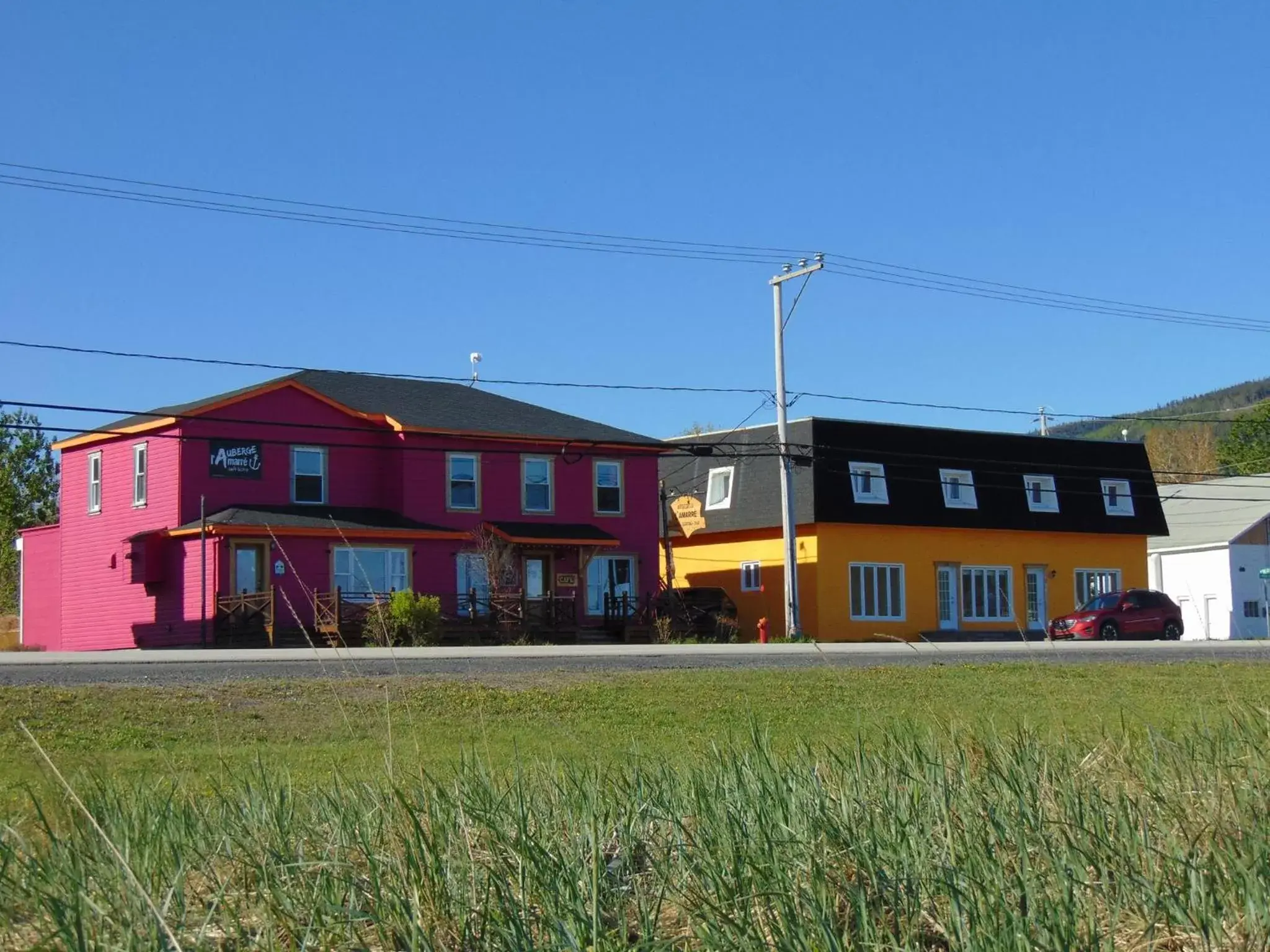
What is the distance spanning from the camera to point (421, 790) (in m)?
5.54

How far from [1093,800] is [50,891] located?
139 inches

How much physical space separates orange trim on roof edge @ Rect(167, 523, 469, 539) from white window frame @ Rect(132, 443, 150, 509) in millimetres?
1941

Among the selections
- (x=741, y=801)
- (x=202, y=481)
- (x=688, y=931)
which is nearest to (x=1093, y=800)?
(x=741, y=801)

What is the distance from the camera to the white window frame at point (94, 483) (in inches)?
1613

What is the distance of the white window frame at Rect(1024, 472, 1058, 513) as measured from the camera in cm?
5012

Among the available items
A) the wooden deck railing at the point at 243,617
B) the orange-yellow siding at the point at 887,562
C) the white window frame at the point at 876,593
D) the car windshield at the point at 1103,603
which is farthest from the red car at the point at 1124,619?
the wooden deck railing at the point at 243,617

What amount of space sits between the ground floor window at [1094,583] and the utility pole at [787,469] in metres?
15.7

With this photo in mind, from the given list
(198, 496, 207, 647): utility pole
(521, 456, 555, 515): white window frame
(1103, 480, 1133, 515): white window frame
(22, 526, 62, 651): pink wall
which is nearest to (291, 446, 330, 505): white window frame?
(198, 496, 207, 647): utility pole

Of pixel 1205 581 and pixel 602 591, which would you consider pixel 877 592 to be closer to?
pixel 602 591

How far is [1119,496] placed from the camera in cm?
5231

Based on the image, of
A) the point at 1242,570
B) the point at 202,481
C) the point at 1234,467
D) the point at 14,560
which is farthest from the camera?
the point at 1234,467

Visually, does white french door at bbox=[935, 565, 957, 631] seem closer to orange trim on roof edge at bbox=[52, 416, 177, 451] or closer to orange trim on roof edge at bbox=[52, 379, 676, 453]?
orange trim on roof edge at bbox=[52, 379, 676, 453]

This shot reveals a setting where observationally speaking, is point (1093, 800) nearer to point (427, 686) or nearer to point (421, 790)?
point (421, 790)

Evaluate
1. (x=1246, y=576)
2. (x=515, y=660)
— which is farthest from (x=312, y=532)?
(x=1246, y=576)
